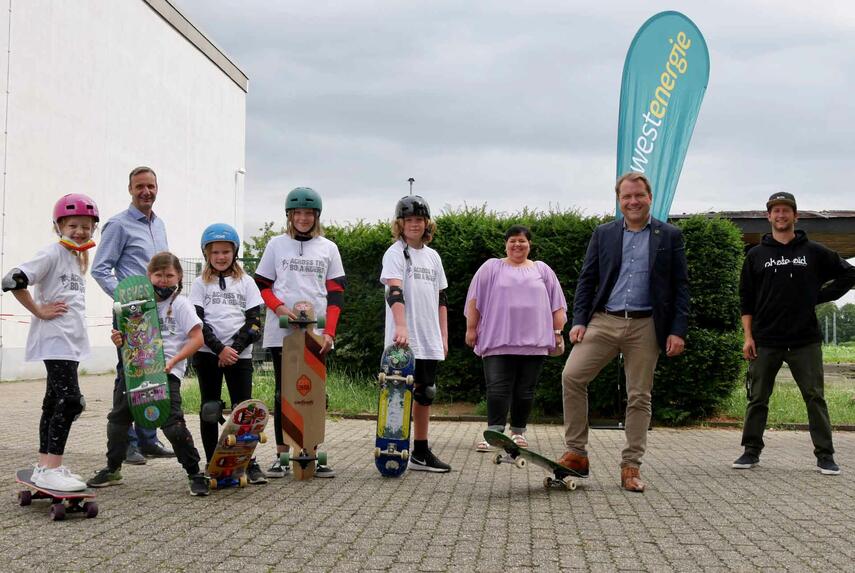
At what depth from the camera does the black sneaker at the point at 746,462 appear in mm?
6855

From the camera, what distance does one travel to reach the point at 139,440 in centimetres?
698

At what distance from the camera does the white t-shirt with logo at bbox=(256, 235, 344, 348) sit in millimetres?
6238

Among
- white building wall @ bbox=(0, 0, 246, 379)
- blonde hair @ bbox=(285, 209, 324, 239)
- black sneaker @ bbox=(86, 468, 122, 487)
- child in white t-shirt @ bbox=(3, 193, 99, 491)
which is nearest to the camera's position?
child in white t-shirt @ bbox=(3, 193, 99, 491)

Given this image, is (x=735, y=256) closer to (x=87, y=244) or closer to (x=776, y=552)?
(x=776, y=552)

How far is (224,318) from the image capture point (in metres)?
5.89

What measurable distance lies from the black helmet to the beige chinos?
1535 mm

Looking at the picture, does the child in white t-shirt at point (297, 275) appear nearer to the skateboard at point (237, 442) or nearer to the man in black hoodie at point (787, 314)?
the skateboard at point (237, 442)

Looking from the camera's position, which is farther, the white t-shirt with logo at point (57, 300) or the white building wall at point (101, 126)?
the white building wall at point (101, 126)

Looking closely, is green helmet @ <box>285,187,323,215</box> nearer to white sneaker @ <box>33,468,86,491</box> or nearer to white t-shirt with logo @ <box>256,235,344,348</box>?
white t-shirt with logo @ <box>256,235,344,348</box>

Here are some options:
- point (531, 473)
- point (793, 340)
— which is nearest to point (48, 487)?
point (531, 473)

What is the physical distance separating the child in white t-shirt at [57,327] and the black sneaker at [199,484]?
70 cm

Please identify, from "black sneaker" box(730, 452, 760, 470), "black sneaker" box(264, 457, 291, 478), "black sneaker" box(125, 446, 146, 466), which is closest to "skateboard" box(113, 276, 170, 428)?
"black sneaker" box(264, 457, 291, 478)

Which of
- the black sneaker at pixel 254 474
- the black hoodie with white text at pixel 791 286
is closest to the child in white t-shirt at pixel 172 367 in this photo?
the black sneaker at pixel 254 474

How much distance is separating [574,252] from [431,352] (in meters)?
4.29
